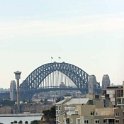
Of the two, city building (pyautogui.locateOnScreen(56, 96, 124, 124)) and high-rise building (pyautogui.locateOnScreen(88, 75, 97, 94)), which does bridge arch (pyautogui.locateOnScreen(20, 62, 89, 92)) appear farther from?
city building (pyautogui.locateOnScreen(56, 96, 124, 124))

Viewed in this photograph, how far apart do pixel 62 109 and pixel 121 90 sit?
5.17 m

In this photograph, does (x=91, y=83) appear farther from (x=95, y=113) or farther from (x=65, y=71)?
(x=95, y=113)

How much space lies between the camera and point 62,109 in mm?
45000

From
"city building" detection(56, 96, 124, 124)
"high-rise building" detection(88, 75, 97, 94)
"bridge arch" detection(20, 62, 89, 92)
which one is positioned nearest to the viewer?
"city building" detection(56, 96, 124, 124)

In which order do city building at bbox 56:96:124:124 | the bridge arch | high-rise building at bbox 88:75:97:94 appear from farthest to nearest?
1. the bridge arch
2. high-rise building at bbox 88:75:97:94
3. city building at bbox 56:96:124:124

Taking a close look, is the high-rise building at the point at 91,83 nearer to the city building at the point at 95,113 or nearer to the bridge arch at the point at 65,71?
the bridge arch at the point at 65,71

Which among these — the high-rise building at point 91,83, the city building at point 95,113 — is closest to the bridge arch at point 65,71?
the high-rise building at point 91,83

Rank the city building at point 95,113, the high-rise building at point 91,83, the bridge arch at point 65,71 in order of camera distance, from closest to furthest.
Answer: the city building at point 95,113, the high-rise building at point 91,83, the bridge arch at point 65,71

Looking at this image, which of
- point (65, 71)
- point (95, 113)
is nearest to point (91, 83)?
point (65, 71)

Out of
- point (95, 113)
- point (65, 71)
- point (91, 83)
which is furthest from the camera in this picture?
point (65, 71)

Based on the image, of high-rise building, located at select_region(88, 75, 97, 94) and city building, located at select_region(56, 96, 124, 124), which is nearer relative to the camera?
city building, located at select_region(56, 96, 124, 124)

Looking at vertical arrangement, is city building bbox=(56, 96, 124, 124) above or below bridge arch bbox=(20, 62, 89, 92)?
below

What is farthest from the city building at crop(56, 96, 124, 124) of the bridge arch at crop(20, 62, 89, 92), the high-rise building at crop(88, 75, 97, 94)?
the bridge arch at crop(20, 62, 89, 92)

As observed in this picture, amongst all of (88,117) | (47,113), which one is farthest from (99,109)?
(47,113)
